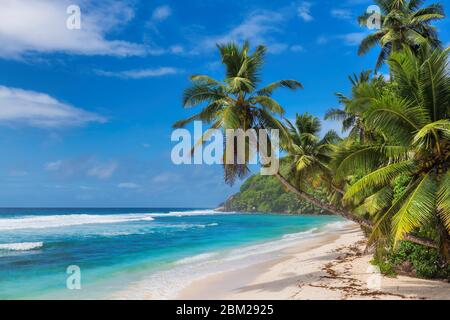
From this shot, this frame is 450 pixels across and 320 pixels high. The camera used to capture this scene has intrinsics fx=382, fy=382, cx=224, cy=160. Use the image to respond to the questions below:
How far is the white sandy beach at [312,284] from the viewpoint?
11391 millimetres

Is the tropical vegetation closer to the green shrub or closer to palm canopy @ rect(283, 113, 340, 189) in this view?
the green shrub

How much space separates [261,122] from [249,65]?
7.79 feet

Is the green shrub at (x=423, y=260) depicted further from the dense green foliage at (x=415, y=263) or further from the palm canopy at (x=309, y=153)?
the palm canopy at (x=309, y=153)

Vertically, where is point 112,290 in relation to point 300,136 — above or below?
below

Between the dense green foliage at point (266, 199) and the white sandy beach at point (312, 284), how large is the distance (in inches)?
3736

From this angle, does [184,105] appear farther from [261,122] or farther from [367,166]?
[367,166]

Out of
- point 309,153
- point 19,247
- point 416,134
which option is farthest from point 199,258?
point 416,134

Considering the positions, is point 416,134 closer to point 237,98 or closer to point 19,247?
point 237,98

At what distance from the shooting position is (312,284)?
13.4 meters

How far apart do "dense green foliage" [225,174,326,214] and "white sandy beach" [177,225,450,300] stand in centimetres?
9490

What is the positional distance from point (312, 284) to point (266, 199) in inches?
4880
